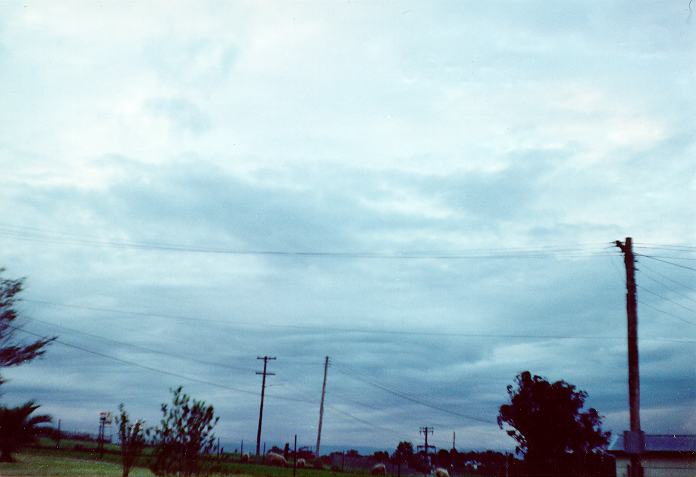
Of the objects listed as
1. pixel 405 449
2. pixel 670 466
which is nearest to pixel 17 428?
pixel 670 466

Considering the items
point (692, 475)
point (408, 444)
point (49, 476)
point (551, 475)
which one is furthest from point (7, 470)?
point (408, 444)

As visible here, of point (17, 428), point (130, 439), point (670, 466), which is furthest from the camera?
point (670, 466)

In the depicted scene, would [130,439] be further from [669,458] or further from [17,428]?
[669,458]

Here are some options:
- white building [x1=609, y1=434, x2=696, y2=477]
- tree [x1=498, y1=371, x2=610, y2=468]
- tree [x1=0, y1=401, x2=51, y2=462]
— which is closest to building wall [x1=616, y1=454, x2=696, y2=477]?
white building [x1=609, y1=434, x2=696, y2=477]

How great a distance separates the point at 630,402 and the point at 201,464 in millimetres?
13502

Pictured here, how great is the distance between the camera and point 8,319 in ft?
96.9

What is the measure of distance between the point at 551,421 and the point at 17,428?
156ft

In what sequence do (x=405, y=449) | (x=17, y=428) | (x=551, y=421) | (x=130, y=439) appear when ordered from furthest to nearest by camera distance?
(x=405, y=449) → (x=551, y=421) → (x=17, y=428) → (x=130, y=439)

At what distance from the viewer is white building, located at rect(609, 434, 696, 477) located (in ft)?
147

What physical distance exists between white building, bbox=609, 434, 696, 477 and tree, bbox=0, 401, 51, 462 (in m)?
34.7

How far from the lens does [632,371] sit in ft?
71.7

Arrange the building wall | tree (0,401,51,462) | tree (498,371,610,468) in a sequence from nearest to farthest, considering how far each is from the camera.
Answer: tree (0,401,51,462) < the building wall < tree (498,371,610,468)

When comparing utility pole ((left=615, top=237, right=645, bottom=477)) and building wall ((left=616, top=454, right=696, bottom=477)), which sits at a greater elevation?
utility pole ((left=615, top=237, right=645, bottom=477))

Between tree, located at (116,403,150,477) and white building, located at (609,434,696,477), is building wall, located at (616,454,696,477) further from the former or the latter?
tree, located at (116,403,150,477)
